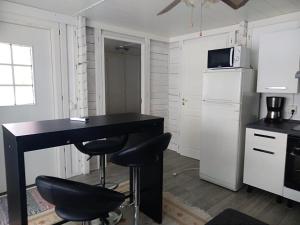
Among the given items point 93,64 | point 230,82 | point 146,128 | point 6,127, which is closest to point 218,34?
point 230,82

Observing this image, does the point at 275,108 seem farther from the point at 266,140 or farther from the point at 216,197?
the point at 216,197

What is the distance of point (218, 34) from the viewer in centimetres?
351

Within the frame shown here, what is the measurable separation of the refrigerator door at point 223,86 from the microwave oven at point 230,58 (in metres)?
0.10

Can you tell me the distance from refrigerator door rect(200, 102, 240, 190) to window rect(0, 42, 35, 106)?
2.40 metres

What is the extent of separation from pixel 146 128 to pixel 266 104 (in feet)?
6.59

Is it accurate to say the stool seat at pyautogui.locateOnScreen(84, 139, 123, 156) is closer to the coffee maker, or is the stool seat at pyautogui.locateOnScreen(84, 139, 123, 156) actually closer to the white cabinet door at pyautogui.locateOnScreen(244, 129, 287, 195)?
the white cabinet door at pyautogui.locateOnScreen(244, 129, 287, 195)

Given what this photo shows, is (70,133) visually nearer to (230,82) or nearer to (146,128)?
(146,128)

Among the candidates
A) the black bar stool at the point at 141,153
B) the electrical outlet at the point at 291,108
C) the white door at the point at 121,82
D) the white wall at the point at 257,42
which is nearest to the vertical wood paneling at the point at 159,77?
the white wall at the point at 257,42

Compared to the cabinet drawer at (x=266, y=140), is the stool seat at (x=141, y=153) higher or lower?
higher

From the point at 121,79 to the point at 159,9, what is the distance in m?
4.00

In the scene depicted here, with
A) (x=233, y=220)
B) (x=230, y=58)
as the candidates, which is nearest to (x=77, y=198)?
(x=233, y=220)

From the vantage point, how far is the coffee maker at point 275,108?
2.76 meters

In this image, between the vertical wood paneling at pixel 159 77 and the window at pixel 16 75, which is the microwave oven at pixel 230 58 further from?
the window at pixel 16 75

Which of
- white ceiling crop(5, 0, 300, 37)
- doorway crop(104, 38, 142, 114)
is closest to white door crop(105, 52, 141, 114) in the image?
doorway crop(104, 38, 142, 114)
